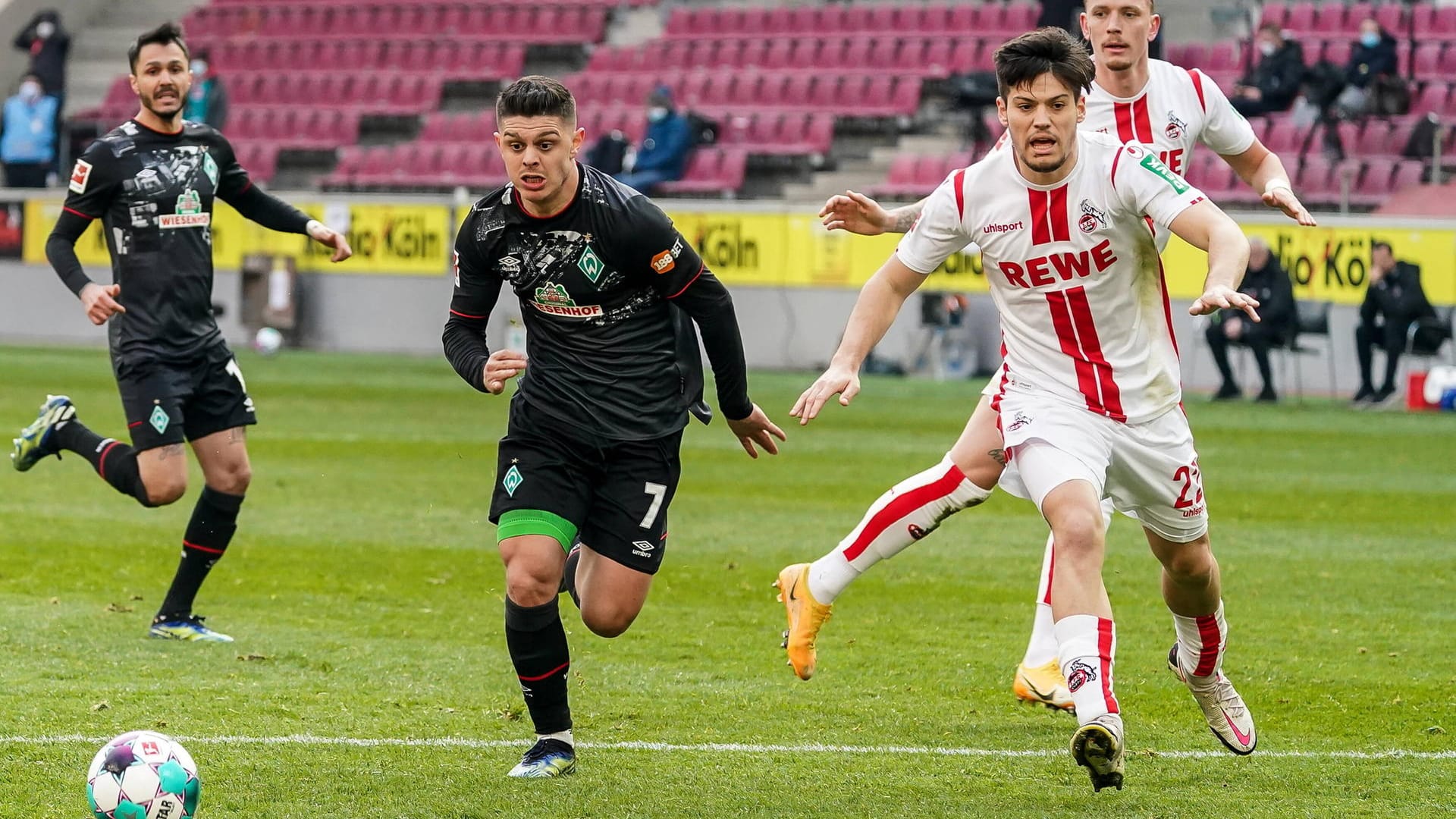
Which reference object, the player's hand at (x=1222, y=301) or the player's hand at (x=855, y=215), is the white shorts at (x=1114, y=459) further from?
the player's hand at (x=855, y=215)

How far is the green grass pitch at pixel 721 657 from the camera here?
5102 millimetres

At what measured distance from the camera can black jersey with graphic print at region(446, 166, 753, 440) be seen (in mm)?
5348

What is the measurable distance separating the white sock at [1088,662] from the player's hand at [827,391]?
2.71 ft

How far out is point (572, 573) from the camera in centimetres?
583

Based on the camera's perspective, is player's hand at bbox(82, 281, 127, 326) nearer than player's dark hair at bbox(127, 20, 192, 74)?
Yes

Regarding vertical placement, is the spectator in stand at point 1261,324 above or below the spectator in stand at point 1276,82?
below

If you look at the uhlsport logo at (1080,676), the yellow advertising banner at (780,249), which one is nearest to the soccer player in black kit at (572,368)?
the uhlsport logo at (1080,676)

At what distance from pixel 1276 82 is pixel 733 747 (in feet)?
57.7

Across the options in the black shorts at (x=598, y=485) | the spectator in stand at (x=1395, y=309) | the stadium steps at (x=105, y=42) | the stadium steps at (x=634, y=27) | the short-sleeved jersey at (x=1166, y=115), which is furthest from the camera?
the stadium steps at (x=105, y=42)

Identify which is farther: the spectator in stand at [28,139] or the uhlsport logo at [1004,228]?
the spectator in stand at [28,139]

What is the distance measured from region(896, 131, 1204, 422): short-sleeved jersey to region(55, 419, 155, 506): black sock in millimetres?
3626

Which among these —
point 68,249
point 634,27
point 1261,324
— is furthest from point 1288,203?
point 634,27

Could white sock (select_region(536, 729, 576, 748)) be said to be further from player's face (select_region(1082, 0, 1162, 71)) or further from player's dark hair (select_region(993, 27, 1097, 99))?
player's face (select_region(1082, 0, 1162, 71))

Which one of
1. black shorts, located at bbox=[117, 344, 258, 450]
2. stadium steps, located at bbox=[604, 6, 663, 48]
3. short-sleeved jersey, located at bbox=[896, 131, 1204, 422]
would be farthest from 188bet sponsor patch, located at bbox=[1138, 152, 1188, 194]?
stadium steps, located at bbox=[604, 6, 663, 48]
